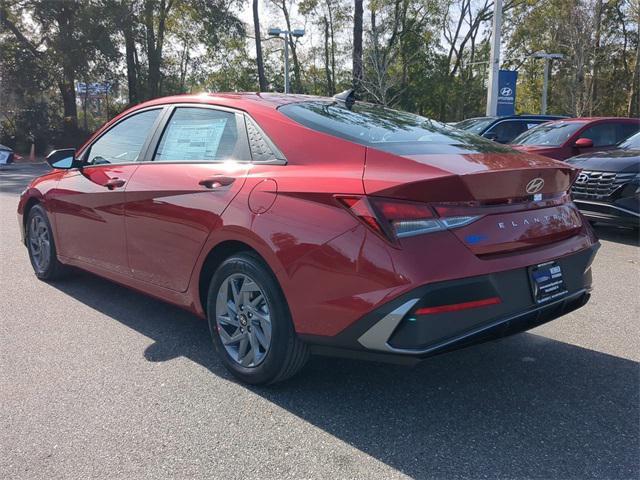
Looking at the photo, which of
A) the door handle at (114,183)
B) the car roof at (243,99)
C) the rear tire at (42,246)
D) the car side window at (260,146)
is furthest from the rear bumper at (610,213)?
the rear tire at (42,246)

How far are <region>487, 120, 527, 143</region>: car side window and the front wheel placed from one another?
9.69 meters

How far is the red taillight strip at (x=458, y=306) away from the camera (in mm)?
2416

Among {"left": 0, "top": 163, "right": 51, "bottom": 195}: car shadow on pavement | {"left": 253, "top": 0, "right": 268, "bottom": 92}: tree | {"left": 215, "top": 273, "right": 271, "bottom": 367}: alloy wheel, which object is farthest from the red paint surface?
{"left": 253, "top": 0, "right": 268, "bottom": 92}: tree

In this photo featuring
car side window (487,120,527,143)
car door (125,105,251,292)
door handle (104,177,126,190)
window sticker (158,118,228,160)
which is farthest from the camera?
car side window (487,120,527,143)

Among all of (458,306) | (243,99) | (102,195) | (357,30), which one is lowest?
(458,306)

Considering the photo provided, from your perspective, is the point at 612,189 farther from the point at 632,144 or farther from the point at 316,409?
the point at 316,409

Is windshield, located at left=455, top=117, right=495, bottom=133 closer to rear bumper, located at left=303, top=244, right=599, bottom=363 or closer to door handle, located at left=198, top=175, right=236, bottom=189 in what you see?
door handle, located at left=198, top=175, right=236, bottom=189

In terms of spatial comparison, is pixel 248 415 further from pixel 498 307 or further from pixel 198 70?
pixel 198 70

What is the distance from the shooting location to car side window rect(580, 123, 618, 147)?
912 cm

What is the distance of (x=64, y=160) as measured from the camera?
473 cm

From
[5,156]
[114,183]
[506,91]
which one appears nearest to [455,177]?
[114,183]

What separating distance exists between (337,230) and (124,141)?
2441mm

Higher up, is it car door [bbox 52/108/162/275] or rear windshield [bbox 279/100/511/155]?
rear windshield [bbox 279/100/511/155]

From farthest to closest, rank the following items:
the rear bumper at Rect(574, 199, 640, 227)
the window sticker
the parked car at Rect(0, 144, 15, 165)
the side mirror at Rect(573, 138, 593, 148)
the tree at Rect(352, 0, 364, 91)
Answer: the tree at Rect(352, 0, 364, 91) < the parked car at Rect(0, 144, 15, 165) < the side mirror at Rect(573, 138, 593, 148) < the rear bumper at Rect(574, 199, 640, 227) < the window sticker
